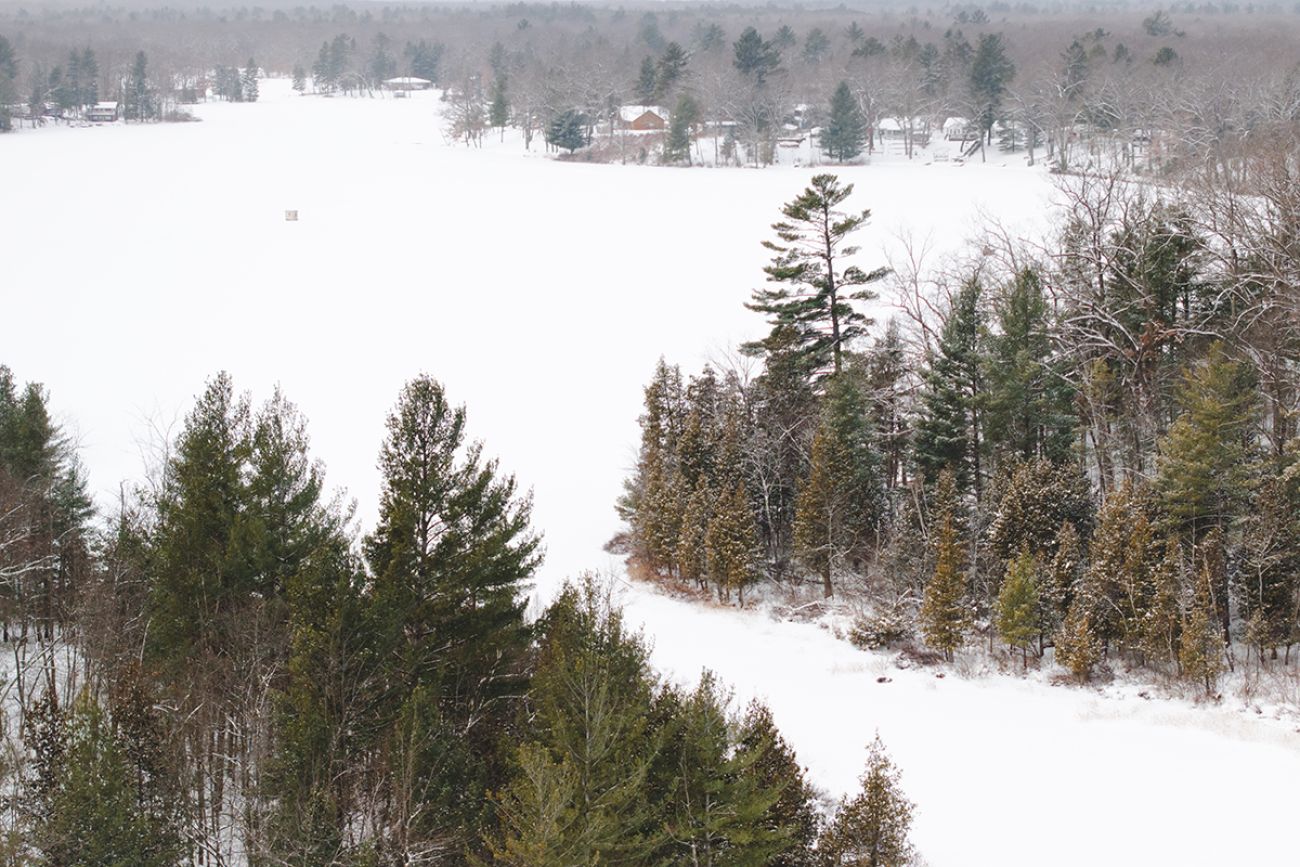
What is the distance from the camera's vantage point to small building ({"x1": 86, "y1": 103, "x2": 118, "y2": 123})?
13750cm

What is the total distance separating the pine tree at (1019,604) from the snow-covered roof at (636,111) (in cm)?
10007

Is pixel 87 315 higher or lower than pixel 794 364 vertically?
higher

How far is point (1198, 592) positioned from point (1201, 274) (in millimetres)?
14285

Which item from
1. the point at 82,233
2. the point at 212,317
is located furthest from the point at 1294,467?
the point at 82,233

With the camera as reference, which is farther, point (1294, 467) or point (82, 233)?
point (82, 233)

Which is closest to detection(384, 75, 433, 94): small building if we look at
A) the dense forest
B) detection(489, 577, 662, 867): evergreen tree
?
the dense forest

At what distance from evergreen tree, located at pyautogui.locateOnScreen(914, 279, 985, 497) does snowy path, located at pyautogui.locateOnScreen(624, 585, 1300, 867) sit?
735 cm

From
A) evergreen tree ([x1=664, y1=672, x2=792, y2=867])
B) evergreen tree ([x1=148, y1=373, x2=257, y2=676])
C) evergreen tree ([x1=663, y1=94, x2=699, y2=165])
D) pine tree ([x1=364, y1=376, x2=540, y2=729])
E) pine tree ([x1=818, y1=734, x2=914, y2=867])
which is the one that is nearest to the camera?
evergreen tree ([x1=664, y1=672, x2=792, y2=867])

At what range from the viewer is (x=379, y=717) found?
1591 cm

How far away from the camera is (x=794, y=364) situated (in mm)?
33906

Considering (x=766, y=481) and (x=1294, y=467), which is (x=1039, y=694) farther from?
(x=766, y=481)

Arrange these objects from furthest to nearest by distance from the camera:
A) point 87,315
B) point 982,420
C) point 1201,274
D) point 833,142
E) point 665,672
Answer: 1. point 833,142
2. point 87,315
3. point 1201,274
4. point 982,420
5. point 665,672

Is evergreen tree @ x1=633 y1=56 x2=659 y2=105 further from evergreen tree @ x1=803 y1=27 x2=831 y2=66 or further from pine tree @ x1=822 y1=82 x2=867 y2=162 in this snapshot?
evergreen tree @ x1=803 y1=27 x2=831 y2=66

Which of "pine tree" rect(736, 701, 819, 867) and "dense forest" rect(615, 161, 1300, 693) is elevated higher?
"dense forest" rect(615, 161, 1300, 693)
